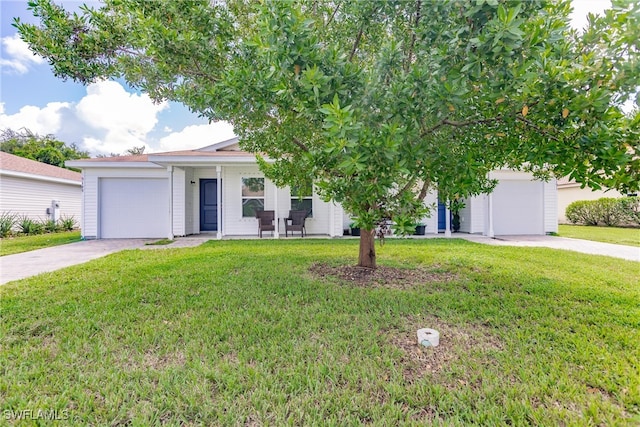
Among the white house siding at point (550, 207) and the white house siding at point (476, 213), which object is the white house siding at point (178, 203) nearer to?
the white house siding at point (476, 213)

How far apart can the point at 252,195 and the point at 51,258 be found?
5.89 metres

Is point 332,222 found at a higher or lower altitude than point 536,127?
lower

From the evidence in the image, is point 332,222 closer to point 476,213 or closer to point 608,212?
point 476,213

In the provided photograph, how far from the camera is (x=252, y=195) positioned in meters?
11.3

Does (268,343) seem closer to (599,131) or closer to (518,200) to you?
(599,131)

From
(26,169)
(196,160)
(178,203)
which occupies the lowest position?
(178,203)

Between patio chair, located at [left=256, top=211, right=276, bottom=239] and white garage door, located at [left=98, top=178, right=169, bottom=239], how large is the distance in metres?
3.53

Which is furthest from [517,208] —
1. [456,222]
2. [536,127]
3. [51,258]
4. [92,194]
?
[92,194]

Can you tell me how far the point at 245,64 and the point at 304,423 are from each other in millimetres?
3341

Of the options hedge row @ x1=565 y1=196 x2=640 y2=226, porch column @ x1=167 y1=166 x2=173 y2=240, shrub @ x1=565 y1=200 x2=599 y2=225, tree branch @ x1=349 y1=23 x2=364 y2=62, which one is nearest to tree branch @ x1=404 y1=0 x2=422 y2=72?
tree branch @ x1=349 y1=23 x2=364 y2=62

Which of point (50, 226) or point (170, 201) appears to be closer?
point (170, 201)

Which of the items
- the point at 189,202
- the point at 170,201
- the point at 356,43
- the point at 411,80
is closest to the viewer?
the point at 411,80

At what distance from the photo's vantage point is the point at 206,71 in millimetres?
3711

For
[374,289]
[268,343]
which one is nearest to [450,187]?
[374,289]
